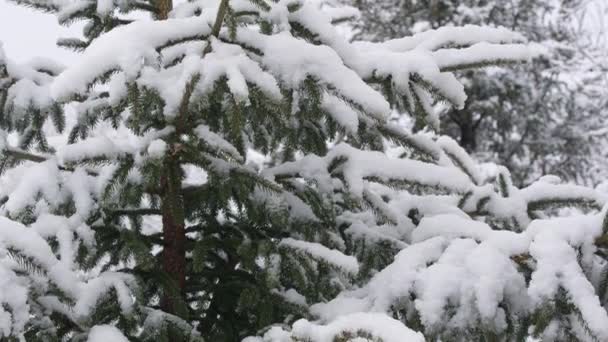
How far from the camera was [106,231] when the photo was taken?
2.07 metres

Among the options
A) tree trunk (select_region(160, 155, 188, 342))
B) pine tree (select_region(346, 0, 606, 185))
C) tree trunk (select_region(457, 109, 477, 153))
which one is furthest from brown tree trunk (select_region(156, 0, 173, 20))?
tree trunk (select_region(457, 109, 477, 153))

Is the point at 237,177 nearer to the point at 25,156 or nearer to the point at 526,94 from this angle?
the point at 25,156

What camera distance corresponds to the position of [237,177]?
1838 millimetres

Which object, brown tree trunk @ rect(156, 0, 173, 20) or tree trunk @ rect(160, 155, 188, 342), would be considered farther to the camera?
brown tree trunk @ rect(156, 0, 173, 20)

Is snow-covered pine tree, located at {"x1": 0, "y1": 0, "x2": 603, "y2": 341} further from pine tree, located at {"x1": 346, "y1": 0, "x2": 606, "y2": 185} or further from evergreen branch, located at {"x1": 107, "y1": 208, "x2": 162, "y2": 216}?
pine tree, located at {"x1": 346, "y1": 0, "x2": 606, "y2": 185}

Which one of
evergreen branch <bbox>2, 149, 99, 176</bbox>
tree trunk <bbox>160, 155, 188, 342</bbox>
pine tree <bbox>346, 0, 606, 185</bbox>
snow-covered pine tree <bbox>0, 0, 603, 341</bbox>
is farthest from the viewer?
pine tree <bbox>346, 0, 606, 185</bbox>

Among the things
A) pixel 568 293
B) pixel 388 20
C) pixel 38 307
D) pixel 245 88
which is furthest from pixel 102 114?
pixel 388 20

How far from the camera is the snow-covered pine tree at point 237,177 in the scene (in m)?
1.59

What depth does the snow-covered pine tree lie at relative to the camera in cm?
159

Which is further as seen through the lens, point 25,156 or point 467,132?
point 467,132

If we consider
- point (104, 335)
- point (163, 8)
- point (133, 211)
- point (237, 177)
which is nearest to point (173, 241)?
point (133, 211)

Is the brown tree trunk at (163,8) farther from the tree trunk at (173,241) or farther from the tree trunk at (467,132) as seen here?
the tree trunk at (467,132)

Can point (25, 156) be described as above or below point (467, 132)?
above

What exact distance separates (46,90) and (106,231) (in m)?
0.46
